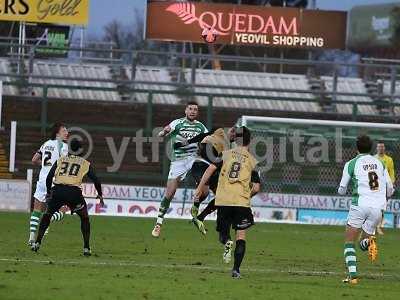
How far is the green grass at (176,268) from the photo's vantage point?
14.1m

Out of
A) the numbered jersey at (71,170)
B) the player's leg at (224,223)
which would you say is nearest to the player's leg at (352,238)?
the player's leg at (224,223)

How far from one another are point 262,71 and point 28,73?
1056cm

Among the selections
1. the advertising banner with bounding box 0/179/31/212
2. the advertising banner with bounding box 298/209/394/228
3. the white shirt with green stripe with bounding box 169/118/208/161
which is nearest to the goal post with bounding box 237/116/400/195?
the advertising banner with bounding box 298/209/394/228

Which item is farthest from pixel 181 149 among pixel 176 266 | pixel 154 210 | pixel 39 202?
pixel 154 210

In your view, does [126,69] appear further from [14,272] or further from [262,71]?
[14,272]

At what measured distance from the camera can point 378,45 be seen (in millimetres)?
66188

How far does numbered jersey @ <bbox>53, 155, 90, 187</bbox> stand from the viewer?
18.9 meters

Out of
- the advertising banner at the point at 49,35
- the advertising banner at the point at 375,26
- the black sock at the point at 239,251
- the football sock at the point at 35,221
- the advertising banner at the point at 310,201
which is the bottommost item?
the advertising banner at the point at 310,201

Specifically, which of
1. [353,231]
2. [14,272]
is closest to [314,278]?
[353,231]

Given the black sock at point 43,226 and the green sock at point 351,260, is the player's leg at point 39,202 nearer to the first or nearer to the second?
the black sock at point 43,226

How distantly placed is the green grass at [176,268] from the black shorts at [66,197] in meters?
0.77

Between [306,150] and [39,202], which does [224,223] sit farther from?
[306,150]

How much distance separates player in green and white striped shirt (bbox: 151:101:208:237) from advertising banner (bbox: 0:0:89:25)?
63.6ft

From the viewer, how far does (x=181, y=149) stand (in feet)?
76.1
